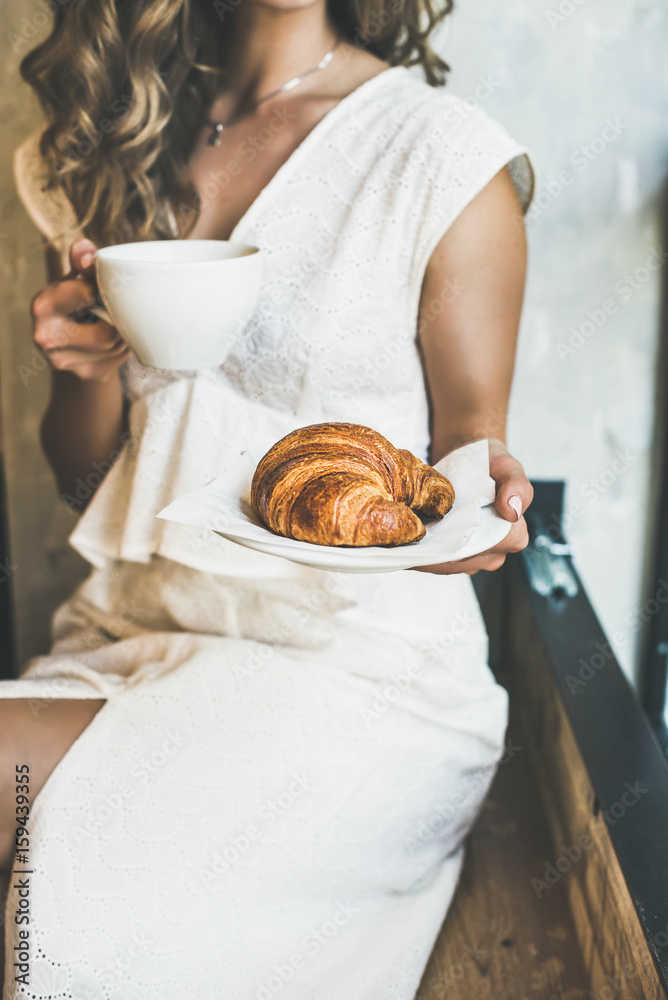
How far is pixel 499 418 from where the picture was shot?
3.27 feet

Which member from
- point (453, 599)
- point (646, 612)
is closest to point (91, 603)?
point (453, 599)

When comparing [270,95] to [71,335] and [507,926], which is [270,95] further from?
[507,926]

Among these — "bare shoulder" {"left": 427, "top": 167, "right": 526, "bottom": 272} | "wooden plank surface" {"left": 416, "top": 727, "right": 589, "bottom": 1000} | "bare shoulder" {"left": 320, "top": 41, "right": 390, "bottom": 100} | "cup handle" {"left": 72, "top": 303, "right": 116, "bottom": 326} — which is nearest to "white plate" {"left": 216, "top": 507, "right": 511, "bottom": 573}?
"cup handle" {"left": 72, "top": 303, "right": 116, "bottom": 326}

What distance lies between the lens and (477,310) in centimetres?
100

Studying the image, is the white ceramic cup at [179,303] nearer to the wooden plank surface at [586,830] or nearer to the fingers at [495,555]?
the fingers at [495,555]

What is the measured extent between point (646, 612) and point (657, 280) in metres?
0.60

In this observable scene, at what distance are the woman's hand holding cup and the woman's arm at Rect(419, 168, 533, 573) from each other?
0.37m

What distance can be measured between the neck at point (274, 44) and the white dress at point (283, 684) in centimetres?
12

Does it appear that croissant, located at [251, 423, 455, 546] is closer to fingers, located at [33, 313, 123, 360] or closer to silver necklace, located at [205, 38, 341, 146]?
fingers, located at [33, 313, 123, 360]

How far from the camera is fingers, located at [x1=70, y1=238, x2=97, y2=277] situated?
0.92 m

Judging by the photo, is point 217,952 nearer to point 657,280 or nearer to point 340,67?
point 340,67

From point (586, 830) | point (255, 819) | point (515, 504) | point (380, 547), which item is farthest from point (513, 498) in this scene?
point (586, 830)

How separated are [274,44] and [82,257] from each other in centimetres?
46

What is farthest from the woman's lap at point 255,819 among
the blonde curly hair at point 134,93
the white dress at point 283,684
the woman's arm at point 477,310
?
the blonde curly hair at point 134,93
